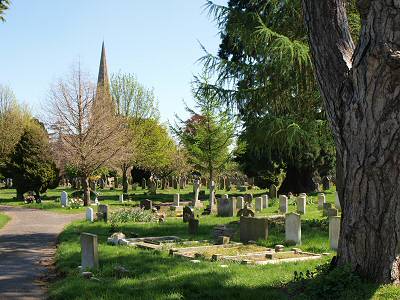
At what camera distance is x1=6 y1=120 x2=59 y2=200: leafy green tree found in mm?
32625

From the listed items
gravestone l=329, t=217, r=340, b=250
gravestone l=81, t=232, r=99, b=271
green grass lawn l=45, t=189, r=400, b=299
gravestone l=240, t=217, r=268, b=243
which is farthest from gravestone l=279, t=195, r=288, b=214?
gravestone l=81, t=232, r=99, b=271

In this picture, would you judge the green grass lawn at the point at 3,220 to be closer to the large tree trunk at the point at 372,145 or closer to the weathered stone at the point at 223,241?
the weathered stone at the point at 223,241

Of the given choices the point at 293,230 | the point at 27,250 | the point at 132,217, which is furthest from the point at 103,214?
the point at 293,230

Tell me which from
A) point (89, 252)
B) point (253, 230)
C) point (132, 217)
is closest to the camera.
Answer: point (89, 252)

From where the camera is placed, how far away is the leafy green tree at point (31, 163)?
3262 centimetres

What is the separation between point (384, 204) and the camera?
263 inches

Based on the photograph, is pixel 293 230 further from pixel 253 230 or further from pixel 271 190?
pixel 271 190

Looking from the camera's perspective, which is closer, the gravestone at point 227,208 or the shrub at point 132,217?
the shrub at point 132,217

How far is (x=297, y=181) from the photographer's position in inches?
1353

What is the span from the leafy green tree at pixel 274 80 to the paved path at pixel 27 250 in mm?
7587

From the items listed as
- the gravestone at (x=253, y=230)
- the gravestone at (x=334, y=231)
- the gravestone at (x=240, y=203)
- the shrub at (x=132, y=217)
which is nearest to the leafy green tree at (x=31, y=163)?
the shrub at (x=132, y=217)

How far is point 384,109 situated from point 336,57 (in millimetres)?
1209

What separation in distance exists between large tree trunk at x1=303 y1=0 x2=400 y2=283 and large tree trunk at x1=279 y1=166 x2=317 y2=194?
89.2 feet

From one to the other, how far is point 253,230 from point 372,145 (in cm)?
713
